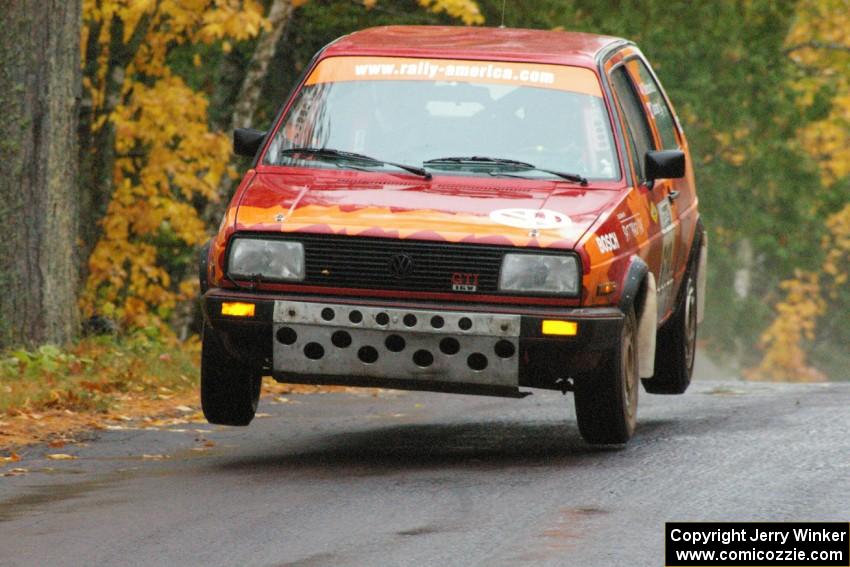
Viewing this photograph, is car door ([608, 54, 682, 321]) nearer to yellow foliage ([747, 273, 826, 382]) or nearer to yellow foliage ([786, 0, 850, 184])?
yellow foliage ([786, 0, 850, 184])

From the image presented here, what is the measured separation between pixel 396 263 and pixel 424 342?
38cm

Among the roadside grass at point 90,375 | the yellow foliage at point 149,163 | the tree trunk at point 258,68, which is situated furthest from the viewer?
the tree trunk at point 258,68

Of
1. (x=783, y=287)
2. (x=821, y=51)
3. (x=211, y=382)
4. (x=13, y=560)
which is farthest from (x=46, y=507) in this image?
(x=783, y=287)

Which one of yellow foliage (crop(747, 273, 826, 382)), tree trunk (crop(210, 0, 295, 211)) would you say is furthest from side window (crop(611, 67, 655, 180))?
yellow foliage (crop(747, 273, 826, 382))

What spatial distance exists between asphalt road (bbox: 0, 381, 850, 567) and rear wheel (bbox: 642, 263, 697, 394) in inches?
15.2

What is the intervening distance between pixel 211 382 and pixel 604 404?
191 cm

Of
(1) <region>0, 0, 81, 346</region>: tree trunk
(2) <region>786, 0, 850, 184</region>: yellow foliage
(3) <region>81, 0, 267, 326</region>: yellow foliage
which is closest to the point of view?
(1) <region>0, 0, 81, 346</region>: tree trunk

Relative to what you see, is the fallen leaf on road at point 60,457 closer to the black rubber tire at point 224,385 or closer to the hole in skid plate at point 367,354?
the black rubber tire at point 224,385

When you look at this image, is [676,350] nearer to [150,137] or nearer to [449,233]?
[449,233]

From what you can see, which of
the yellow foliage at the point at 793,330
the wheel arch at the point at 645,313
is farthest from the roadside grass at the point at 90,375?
the yellow foliage at the point at 793,330

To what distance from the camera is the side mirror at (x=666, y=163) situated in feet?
30.9

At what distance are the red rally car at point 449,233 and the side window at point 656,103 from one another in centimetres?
48

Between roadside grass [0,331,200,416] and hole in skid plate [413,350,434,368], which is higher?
hole in skid plate [413,350,434,368]

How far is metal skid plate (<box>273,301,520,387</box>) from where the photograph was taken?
8109 millimetres
